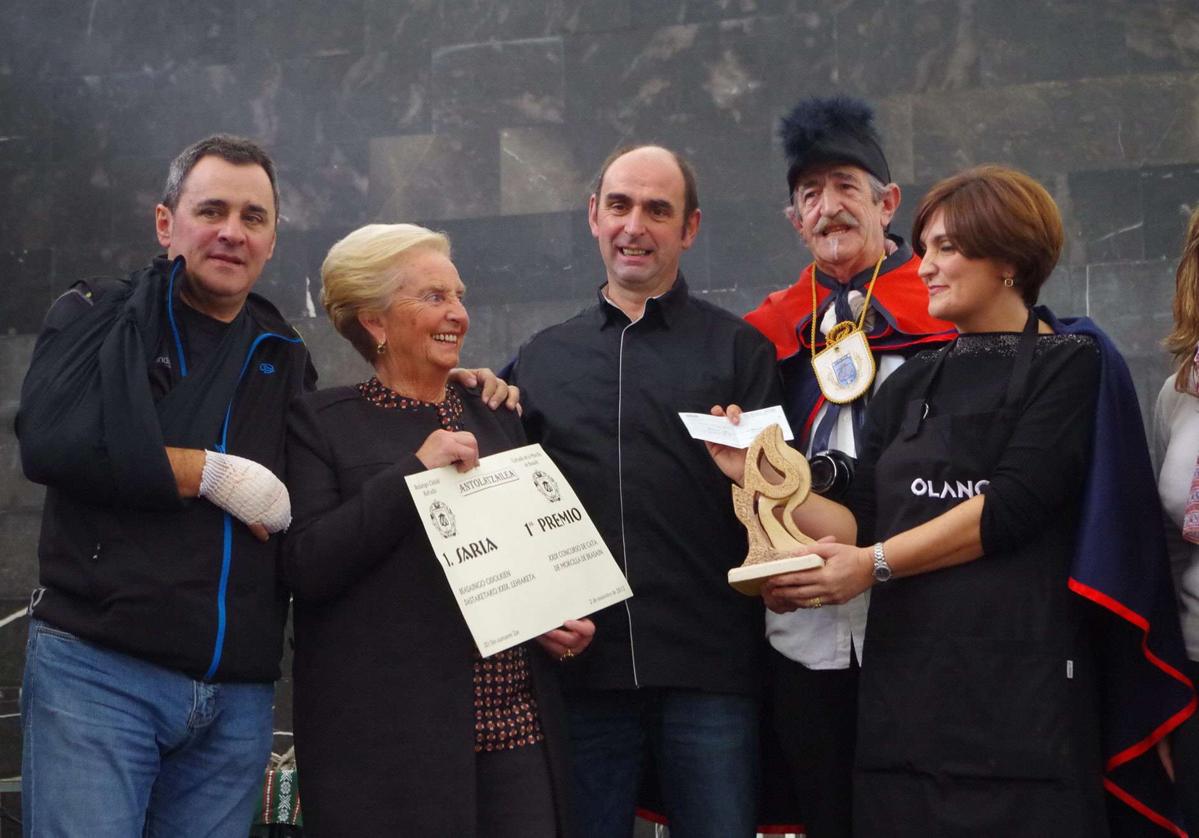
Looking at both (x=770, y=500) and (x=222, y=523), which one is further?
(x=770, y=500)

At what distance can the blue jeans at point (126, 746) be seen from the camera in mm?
2451

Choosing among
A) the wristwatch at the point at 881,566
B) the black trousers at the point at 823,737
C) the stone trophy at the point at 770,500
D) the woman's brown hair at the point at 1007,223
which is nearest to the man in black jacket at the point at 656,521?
the black trousers at the point at 823,737

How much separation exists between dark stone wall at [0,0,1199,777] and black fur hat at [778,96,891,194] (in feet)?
7.30

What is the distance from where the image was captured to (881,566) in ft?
8.70

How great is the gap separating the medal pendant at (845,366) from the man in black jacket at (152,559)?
1350 millimetres

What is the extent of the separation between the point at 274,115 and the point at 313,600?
4204 mm

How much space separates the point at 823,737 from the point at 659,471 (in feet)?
2.42

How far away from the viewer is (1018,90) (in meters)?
5.67

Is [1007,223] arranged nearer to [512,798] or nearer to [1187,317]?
[1187,317]

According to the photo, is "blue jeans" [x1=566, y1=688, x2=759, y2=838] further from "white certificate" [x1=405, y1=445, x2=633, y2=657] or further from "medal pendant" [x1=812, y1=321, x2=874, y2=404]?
"medal pendant" [x1=812, y1=321, x2=874, y2=404]

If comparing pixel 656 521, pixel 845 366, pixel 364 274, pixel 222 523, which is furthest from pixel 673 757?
pixel 364 274

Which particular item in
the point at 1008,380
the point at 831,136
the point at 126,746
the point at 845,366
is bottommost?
the point at 126,746

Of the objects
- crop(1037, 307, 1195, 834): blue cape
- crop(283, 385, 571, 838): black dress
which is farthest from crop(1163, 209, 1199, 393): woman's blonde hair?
crop(283, 385, 571, 838): black dress

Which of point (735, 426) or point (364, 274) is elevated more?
point (364, 274)
